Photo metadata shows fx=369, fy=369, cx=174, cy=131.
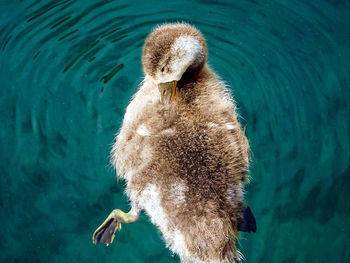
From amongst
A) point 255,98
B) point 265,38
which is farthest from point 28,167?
point 265,38

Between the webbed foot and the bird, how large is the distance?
0.09 metres

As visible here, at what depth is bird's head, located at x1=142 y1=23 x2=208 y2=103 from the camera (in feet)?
6.70

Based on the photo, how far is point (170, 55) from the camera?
2041 millimetres

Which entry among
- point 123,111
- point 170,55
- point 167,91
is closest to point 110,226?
point 123,111

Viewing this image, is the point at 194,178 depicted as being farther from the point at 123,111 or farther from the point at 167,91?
the point at 123,111

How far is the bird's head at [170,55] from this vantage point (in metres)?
2.04

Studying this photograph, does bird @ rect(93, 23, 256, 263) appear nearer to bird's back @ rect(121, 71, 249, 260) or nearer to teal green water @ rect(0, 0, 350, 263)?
bird's back @ rect(121, 71, 249, 260)

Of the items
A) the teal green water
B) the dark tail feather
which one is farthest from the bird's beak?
the dark tail feather

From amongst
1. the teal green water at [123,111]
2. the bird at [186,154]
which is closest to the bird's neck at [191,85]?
the bird at [186,154]

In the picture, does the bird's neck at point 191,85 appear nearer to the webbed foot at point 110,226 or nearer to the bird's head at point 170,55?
the bird's head at point 170,55

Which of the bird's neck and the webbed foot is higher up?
the bird's neck

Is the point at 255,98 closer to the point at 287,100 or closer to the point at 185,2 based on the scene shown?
the point at 287,100

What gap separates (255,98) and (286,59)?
0.53m

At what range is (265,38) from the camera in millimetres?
3266
